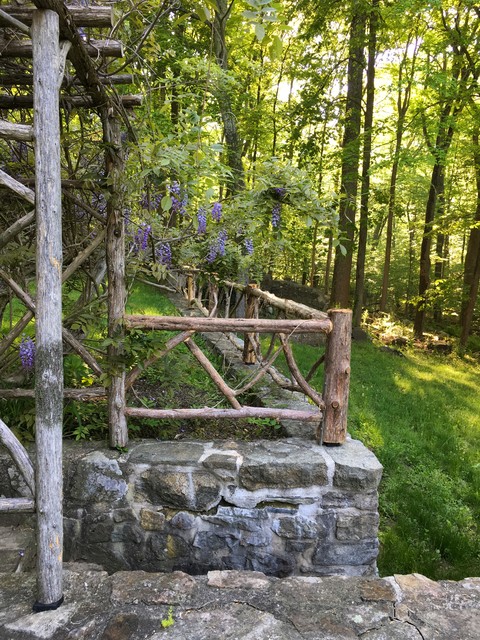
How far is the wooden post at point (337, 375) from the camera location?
2922 mm

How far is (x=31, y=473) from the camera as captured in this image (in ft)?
6.48

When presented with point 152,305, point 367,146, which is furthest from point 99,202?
point 367,146

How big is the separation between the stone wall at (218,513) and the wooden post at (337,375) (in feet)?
1.00

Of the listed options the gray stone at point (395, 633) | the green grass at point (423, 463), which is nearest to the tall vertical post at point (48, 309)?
the gray stone at point (395, 633)

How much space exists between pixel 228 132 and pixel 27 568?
745cm

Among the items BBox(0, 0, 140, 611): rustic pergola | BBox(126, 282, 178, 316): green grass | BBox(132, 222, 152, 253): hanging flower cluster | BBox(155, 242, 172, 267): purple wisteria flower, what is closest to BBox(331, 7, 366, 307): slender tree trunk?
BBox(126, 282, 178, 316): green grass

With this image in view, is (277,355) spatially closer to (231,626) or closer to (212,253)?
(231,626)

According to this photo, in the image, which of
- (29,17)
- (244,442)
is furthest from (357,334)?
(29,17)

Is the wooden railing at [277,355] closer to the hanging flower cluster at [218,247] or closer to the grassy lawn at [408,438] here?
the grassy lawn at [408,438]

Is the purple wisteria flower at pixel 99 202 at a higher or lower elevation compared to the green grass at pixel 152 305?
higher

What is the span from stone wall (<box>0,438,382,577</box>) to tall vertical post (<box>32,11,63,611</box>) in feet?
2.48

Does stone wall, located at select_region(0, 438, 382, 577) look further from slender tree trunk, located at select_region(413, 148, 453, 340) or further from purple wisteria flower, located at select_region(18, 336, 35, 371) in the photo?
slender tree trunk, located at select_region(413, 148, 453, 340)

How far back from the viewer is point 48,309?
190 cm

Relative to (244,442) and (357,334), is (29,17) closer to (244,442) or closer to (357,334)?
(244,442)
